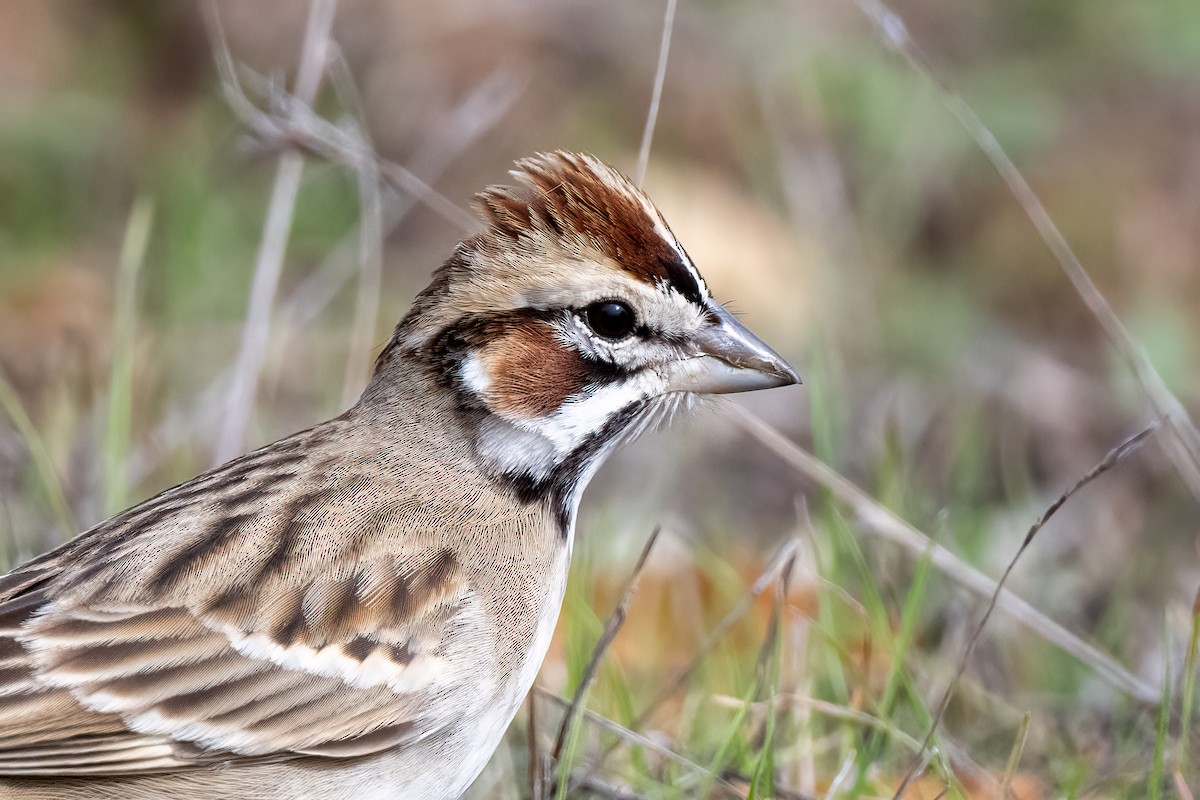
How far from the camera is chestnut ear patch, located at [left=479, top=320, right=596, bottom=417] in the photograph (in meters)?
3.48

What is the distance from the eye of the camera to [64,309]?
6574 mm

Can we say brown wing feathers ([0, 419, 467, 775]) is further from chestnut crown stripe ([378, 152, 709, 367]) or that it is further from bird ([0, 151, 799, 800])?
chestnut crown stripe ([378, 152, 709, 367])

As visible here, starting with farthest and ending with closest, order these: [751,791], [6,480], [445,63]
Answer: [445,63] < [6,480] < [751,791]

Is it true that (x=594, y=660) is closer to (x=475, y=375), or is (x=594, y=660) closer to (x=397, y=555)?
(x=397, y=555)

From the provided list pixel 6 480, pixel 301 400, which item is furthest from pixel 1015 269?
pixel 6 480

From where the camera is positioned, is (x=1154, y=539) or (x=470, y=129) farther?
(x=1154, y=539)

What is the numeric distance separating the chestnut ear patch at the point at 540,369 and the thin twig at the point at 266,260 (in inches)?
50.9

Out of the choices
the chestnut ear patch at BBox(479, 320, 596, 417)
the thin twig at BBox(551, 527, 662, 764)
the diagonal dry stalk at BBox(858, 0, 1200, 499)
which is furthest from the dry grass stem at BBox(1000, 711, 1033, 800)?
the chestnut ear patch at BBox(479, 320, 596, 417)

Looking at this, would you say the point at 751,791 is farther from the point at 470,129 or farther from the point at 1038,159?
the point at 1038,159

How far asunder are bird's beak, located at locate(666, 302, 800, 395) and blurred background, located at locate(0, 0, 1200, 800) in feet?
0.77

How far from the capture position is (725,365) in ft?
11.6

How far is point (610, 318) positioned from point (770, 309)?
3758 mm

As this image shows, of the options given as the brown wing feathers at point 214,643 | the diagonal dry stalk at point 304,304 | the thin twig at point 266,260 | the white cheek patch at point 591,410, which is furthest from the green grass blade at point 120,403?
the white cheek patch at point 591,410

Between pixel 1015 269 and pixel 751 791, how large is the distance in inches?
194
